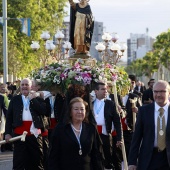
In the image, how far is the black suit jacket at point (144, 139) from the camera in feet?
27.0

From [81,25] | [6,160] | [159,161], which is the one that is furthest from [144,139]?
[81,25]

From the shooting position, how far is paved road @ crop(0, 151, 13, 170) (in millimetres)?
14769

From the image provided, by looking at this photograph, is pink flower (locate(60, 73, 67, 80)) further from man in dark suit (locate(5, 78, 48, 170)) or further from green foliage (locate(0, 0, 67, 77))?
green foliage (locate(0, 0, 67, 77))

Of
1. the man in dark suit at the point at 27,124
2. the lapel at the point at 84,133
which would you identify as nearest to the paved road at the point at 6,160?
the man in dark suit at the point at 27,124

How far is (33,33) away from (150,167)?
36.5 m

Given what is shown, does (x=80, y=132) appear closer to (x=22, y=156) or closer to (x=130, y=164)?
(x=130, y=164)

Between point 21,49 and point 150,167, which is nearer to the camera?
point 150,167

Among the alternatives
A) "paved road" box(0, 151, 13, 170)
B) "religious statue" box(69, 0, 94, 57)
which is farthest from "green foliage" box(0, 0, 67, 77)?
"paved road" box(0, 151, 13, 170)

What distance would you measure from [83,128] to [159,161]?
1.05 metres

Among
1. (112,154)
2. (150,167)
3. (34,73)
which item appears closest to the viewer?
(150,167)

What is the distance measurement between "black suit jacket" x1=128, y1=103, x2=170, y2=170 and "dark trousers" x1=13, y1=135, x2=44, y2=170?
3377 millimetres

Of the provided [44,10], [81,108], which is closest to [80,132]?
[81,108]

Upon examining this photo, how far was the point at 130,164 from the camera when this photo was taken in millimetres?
8336

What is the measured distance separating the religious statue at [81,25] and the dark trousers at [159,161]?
9.74 m
